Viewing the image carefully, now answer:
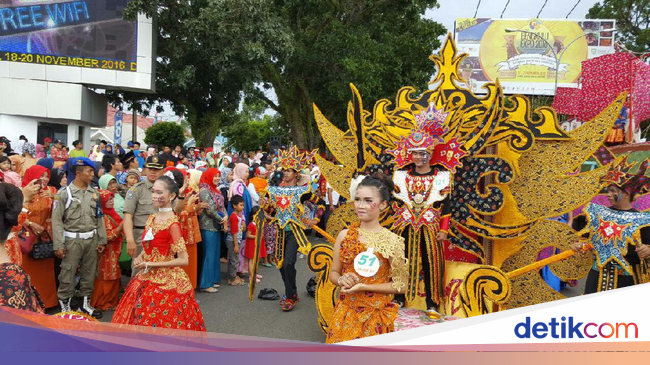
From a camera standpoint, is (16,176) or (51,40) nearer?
(16,176)

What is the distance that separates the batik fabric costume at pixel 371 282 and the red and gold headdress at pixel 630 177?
7.75ft

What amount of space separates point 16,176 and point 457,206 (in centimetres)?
486

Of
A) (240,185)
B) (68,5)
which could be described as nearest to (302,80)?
(68,5)

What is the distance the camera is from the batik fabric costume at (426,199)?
4.67 m

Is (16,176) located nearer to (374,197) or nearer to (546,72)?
(374,197)

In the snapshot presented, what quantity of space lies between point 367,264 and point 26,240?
3.88 metres

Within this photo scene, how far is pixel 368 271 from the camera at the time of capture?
2.97m

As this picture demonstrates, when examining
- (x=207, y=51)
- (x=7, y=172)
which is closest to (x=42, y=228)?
(x=7, y=172)

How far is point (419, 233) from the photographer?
4.70m

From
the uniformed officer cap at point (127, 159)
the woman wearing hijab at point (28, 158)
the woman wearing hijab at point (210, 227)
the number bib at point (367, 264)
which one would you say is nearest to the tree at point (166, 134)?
the woman wearing hijab at point (28, 158)

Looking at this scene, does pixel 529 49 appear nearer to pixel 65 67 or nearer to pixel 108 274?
pixel 65 67

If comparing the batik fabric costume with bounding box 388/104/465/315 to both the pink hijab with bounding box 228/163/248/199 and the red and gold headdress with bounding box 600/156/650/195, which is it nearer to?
the red and gold headdress with bounding box 600/156/650/195

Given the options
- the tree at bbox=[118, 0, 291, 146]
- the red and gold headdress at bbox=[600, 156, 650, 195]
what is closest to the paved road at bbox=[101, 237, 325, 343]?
the red and gold headdress at bbox=[600, 156, 650, 195]

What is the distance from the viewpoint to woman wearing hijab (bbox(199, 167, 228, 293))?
21.8ft
